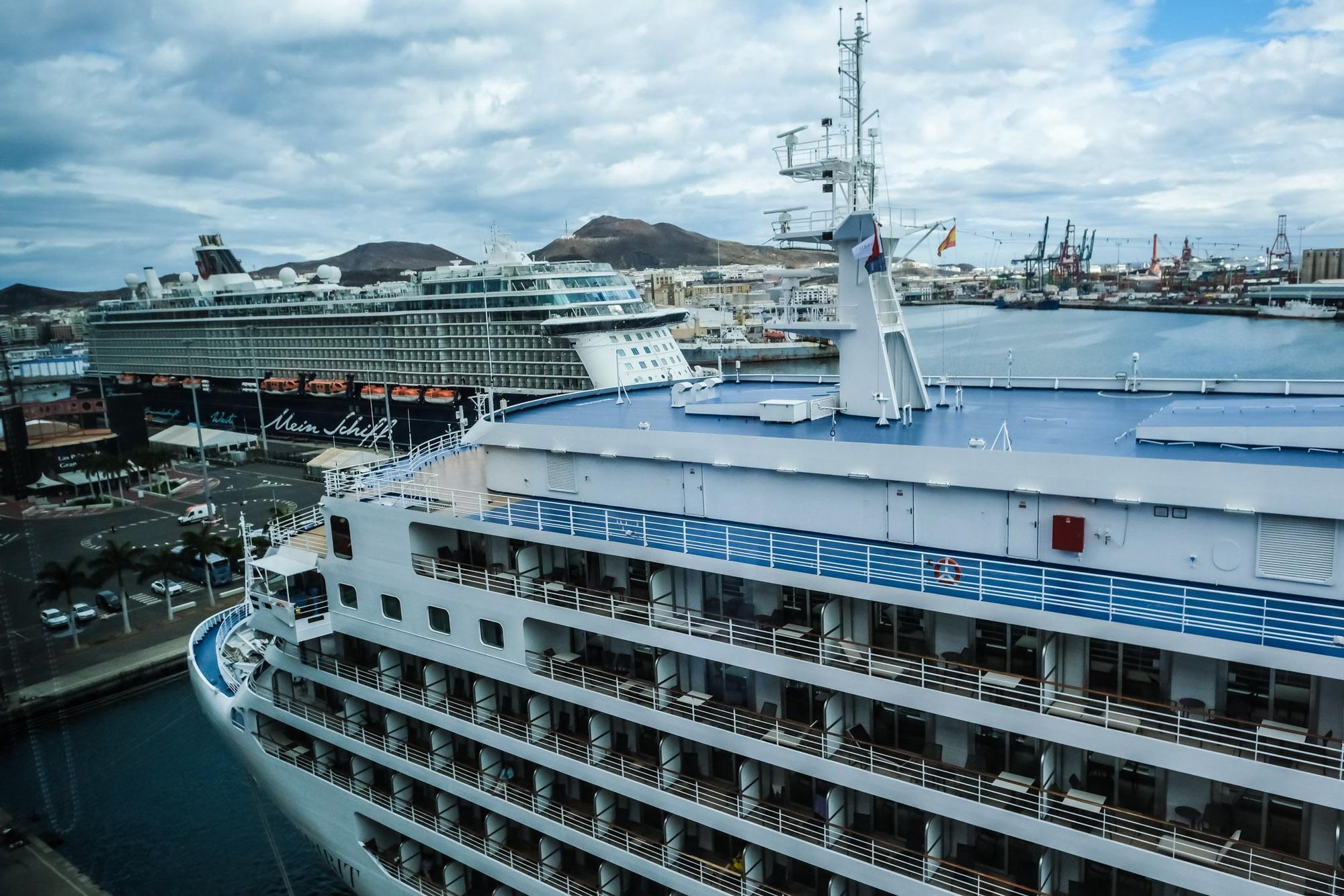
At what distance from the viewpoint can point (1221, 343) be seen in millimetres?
64562

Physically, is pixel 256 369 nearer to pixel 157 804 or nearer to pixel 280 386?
pixel 280 386

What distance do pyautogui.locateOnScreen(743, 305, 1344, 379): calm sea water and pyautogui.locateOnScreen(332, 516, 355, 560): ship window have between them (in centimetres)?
4113

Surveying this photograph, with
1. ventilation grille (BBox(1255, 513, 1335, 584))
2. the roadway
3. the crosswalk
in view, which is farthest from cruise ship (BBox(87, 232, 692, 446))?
ventilation grille (BBox(1255, 513, 1335, 584))

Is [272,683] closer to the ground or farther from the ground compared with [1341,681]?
closer to the ground

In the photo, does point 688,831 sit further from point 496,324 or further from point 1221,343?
point 1221,343

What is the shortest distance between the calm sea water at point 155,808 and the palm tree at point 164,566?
5.48 m

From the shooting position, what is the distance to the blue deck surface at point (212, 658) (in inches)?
600

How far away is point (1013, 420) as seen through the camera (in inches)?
418

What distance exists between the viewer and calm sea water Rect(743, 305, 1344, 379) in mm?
51125

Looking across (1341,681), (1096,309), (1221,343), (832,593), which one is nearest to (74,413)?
(832,593)

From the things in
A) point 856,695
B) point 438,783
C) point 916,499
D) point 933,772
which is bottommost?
point 438,783

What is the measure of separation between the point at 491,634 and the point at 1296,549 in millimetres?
8354

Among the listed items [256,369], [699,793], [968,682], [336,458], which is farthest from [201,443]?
[968,682]

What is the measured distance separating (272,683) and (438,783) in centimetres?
448
